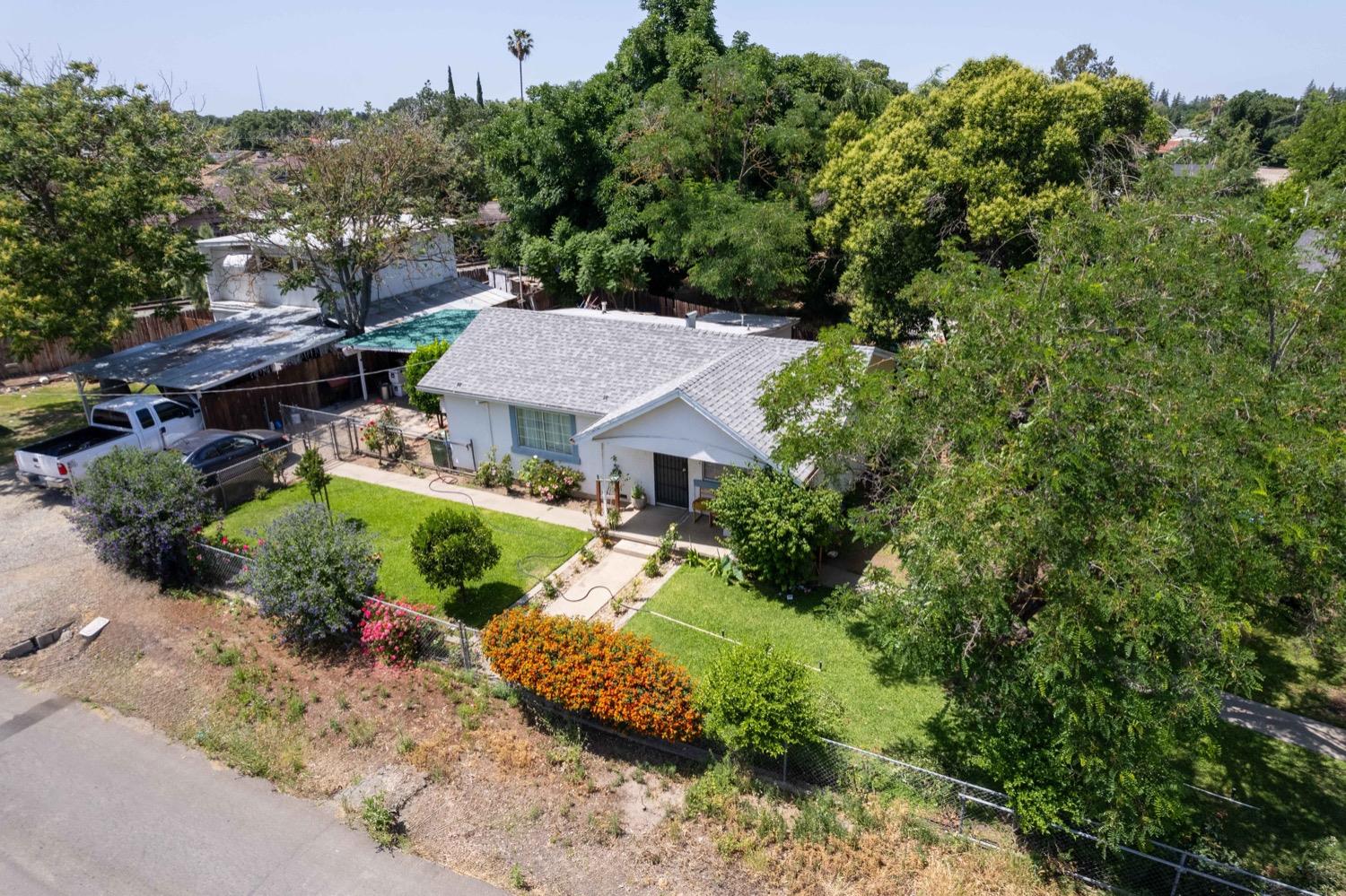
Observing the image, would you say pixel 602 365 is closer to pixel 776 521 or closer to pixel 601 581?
pixel 601 581

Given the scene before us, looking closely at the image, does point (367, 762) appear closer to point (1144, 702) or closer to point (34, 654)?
point (34, 654)

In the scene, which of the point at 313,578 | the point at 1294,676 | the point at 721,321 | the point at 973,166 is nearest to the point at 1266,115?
the point at 973,166

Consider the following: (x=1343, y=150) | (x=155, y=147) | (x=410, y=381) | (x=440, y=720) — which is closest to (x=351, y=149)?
(x=155, y=147)

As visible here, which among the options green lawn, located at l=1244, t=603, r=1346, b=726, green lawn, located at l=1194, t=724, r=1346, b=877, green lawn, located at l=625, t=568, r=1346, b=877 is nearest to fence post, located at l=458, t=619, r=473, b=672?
green lawn, located at l=625, t=568, r=1346, b=877

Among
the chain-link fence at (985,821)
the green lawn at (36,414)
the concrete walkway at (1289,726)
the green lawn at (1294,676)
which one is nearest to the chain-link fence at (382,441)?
the green lawn at (36,414)

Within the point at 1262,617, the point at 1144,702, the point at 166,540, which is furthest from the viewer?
the point at 166,540

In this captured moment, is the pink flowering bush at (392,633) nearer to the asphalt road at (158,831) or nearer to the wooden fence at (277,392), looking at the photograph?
the asphalt road at (158,831)
